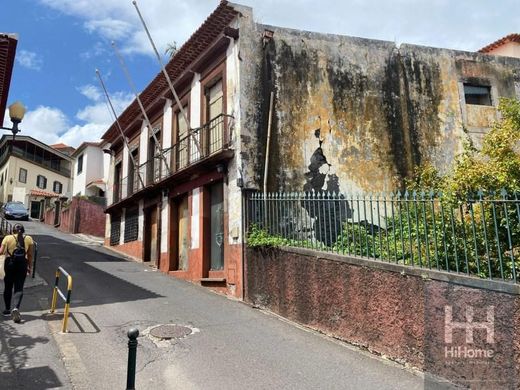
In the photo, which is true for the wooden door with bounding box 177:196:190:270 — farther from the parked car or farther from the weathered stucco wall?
the parked car

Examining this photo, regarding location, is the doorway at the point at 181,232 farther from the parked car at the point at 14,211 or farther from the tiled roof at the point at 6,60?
the parked car at the point at 14,211

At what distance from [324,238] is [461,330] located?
3.33 meters

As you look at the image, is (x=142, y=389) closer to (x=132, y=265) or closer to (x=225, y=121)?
(x=225, y=121)

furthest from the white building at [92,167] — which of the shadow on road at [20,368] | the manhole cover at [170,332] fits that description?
the shadow on road at [20,368]

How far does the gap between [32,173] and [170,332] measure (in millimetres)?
44519

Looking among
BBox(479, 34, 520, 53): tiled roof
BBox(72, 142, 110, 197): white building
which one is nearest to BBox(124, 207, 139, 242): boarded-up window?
BBox(479, 34, 520, 53): tiled roof

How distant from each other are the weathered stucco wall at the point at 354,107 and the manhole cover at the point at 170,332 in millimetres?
4395

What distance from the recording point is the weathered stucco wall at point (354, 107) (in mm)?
11680

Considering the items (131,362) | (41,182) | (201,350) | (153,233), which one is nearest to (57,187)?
(41,182)

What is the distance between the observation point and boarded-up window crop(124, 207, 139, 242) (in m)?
18.9

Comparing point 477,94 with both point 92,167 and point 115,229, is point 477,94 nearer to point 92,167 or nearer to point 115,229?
point 115,229

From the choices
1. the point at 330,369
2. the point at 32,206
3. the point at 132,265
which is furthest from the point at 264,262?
the point at 32,206

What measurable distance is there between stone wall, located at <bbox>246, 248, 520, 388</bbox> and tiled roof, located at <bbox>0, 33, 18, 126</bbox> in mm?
6418

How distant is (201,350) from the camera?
22.0ft
